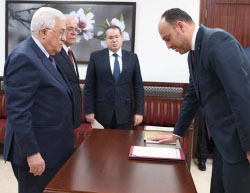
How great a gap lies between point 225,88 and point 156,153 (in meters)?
0.49

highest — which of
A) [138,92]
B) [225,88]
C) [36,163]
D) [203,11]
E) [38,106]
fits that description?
[203,11]

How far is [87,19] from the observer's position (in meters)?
3.67

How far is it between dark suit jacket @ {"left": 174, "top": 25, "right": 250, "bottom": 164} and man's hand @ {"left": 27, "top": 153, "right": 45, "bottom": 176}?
0.79 meters

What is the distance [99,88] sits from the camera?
2.70m

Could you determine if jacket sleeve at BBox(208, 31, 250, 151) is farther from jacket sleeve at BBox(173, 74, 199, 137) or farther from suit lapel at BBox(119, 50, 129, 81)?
suit lapel at BBox(119, 50, 129, 81)

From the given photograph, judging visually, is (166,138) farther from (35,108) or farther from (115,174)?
(35,108)

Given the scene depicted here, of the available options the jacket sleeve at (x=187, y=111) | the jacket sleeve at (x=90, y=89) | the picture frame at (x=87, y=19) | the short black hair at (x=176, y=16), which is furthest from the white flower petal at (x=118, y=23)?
the short black hair at (x=176, y=16)

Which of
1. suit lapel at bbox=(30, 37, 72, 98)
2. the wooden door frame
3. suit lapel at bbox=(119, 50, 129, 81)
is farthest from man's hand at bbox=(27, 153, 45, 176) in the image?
the wooden door frame

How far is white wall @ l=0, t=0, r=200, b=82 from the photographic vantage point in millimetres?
3621

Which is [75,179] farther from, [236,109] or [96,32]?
[96,32]

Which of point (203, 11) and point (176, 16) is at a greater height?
point (203, 11)

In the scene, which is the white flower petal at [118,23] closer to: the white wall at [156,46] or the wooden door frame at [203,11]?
the white wall at [156,46]

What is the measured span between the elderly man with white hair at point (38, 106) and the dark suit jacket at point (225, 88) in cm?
67

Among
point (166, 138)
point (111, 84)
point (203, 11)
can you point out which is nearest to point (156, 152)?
point (166, 138)
